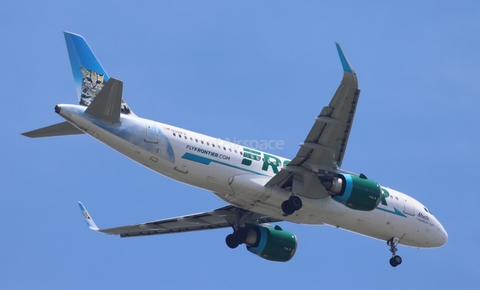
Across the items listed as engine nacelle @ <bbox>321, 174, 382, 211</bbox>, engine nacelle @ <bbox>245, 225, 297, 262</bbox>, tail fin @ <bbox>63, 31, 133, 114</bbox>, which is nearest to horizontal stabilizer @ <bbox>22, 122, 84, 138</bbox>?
tail fin @ <bbox>63, 31, 133, 114</bbox>

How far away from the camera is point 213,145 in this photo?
33.6 metres

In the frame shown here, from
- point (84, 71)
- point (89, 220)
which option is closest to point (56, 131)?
point (84, 71)

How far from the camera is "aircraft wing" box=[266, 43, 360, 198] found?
1185 inches

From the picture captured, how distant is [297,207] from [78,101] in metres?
10.7

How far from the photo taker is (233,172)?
33750 mm

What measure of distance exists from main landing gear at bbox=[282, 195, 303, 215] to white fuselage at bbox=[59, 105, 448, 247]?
0.69 meters

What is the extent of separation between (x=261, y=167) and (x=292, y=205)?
7.76 feet

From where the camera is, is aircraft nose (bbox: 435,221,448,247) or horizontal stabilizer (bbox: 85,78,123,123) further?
aircraft nose (bbox: 435,221,448,247)

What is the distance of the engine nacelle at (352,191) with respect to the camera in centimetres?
3372

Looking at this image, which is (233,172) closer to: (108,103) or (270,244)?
(108,103)

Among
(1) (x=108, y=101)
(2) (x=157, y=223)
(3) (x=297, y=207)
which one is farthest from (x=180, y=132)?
(2) (x=157, y=223)

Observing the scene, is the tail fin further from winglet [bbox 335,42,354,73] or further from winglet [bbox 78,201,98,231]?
winglet [bbox 335,42,354,73]

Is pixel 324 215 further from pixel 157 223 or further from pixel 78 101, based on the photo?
pixel 78 101

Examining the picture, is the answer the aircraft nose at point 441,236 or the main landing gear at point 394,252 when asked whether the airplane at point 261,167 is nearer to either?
the main landing gear at point 394,252
